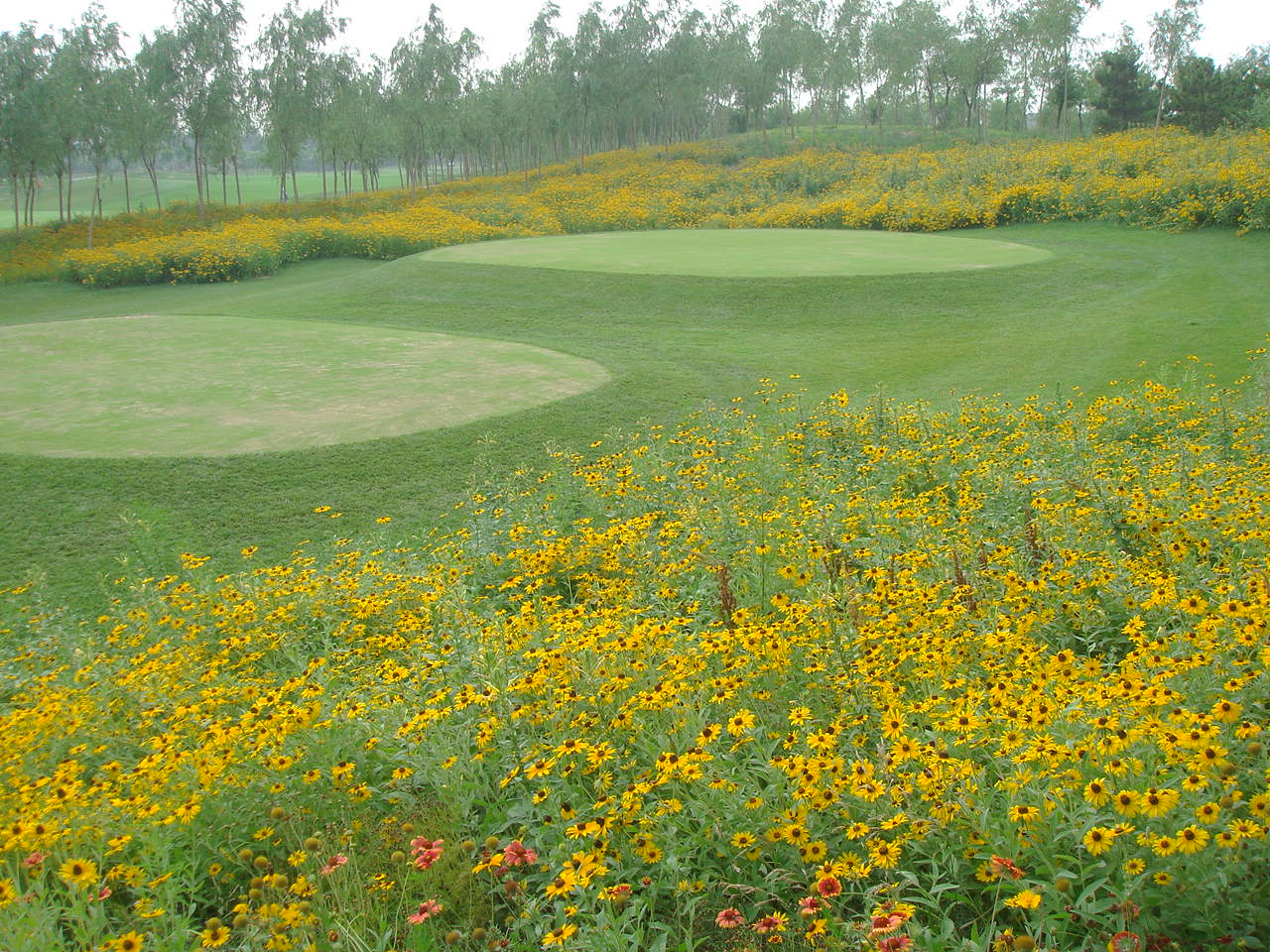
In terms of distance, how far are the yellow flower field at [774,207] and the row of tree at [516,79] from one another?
3.84 m

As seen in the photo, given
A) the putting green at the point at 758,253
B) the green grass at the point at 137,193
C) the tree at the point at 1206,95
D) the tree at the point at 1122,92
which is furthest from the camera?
the green grass at the point at 137,193

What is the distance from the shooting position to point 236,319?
1603 centimetres

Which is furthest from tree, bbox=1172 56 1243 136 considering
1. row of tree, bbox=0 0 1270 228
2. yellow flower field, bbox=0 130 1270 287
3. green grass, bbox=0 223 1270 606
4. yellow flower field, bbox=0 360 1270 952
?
yellow flower field, bbox=0 360 1270 952

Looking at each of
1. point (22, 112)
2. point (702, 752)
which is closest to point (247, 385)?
point (702, 752)

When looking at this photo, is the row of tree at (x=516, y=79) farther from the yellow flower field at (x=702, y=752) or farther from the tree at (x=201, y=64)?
the yellow flower field at (x=702, y=752)

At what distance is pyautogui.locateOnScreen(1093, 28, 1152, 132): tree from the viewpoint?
42.7 meters

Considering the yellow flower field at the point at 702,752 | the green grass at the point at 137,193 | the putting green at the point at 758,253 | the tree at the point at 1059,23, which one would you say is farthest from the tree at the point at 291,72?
the yellow flower field at the point at 702,752

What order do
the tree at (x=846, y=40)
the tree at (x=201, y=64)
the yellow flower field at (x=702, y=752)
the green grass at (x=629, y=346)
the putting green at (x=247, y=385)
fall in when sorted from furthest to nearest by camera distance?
the tree at (x=846, y=40), the tree at (x=201, y=64), the putting green at (x=247, y=385), the green grass at (x=629, y=346), the yellow flower field at (x=702, y=752)

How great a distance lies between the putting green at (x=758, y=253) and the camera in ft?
56.3

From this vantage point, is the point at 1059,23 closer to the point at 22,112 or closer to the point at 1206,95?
the point at 1206,95

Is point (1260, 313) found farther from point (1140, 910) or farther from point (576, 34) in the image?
point (576, 34)

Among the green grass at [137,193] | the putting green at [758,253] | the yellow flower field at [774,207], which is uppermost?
the green grass at [137,193]

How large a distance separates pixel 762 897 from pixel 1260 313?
42.4 ft

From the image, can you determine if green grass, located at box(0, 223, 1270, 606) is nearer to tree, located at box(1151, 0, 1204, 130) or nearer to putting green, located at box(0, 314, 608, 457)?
putting green, located at box(0, 314, 608, 457)
